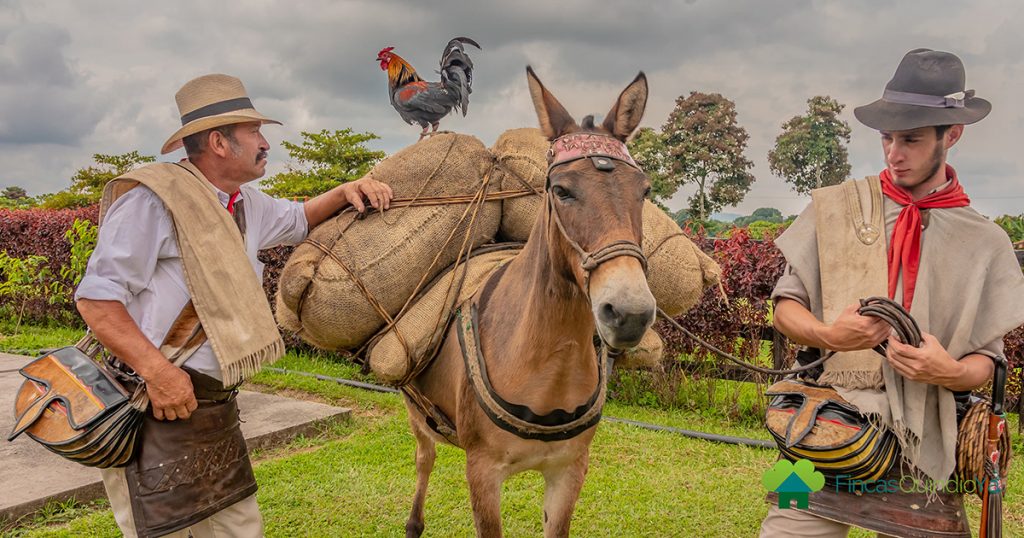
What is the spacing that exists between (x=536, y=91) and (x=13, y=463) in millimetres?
4842

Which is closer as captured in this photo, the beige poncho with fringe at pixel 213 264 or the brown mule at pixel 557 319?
the brown mule at pixel 557 319

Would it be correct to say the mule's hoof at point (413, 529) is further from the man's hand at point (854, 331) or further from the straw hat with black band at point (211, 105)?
the man's hand at point (854, 331)

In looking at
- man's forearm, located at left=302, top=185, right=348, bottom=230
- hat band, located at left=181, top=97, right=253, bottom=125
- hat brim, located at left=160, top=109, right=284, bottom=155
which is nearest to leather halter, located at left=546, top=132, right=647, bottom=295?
hat brim, located at left=160, top=109, right=284, bottom=155

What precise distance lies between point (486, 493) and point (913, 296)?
1.76 m

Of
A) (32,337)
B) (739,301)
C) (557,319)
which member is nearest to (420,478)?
(557,319)

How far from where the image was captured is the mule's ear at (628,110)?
243 cm

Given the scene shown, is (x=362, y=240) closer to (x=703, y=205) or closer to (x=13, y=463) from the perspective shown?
(x=13, y=463)

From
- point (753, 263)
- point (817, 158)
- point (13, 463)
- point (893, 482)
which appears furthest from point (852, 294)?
point (817, 158)

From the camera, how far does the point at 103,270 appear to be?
2.31 meters

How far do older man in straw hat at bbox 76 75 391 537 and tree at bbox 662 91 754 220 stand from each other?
112 feet

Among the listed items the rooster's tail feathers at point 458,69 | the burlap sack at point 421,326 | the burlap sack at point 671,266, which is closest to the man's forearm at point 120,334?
the burlap sack at point 421,326

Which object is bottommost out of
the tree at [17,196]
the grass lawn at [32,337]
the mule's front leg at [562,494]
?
the mule's front leg at [562,494]

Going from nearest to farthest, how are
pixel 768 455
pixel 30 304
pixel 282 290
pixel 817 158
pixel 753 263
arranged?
pixel 282 290
pixel 768 455
pixel 753 263
pixel 30 304
pixel 817 158

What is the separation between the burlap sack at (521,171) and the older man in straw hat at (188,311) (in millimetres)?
1195
